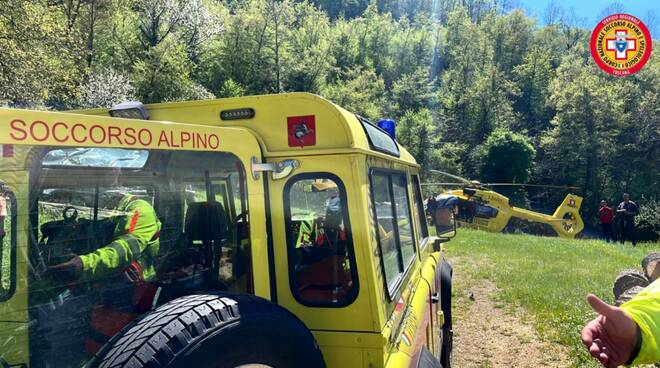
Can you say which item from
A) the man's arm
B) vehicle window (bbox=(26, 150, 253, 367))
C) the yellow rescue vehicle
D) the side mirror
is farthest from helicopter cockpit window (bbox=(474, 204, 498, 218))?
the man's arm

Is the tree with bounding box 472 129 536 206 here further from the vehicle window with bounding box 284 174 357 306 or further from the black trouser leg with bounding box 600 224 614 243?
the vehicle window with bounding box 284 174 357 306

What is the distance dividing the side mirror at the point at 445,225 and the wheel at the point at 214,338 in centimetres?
290

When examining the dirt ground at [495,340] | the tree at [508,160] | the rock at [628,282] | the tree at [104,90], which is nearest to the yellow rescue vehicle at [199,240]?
the dirt ground at [495,340]

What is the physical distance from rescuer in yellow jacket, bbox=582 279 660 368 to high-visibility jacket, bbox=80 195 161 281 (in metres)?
1.63

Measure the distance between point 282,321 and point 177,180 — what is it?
0.78m

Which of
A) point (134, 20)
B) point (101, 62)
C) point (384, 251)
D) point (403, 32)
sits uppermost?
point (403, 32)

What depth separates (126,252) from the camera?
1961mm

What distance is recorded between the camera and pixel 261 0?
2036 inches

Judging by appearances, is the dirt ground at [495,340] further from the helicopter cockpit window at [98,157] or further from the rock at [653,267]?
the helicopter cockpit window at [98,157]

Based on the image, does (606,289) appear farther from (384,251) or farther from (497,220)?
(497,220)

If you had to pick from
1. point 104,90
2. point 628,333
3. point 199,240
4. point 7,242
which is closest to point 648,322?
point 628,333

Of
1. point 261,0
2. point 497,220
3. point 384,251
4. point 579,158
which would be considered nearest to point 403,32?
point 261,0

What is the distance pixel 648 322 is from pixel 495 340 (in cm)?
490

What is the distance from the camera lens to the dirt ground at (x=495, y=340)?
17.6 feet
